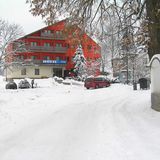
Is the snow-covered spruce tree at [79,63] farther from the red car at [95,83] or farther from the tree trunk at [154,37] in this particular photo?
the tree trunk at [154,37]

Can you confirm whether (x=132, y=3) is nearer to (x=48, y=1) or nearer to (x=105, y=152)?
(x=48, y=1)

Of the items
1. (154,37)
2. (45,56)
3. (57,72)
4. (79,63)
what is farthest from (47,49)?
(154,37)

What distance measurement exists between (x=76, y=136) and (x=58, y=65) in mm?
69191

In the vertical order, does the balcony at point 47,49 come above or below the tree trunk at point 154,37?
above

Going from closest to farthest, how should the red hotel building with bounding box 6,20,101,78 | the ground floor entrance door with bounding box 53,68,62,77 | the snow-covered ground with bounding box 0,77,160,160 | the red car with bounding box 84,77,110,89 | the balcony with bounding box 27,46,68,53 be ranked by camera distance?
the snow-covered ground with bounding box 0,77,160,160 → the red car with bounding box 84,77,110,89 → the balcony with bounding box 27,46,68,53 → the red hotel building with bounding box 6,20,101,78 → the ground floor entrance door with bounding box 53,68,62,77

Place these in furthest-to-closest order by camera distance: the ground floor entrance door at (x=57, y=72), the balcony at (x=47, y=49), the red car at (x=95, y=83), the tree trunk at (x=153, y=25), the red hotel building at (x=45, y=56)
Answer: the ground floor entrance door at (x=57, y=72) → the red hotel building at (x=45, y=56) → the balcony at (x=47, y=49) → the red car at (x=95, y=83) → the tree trunk at (x=153, y=25)

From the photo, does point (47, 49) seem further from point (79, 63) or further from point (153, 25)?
point (153, 25)

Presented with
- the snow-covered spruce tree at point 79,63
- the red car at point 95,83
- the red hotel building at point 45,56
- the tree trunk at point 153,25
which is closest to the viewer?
the tree trunk at point 153,25

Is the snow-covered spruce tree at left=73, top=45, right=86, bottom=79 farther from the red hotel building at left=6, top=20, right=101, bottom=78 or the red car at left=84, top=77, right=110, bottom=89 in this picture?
the red car at left=84, top=77, right=110, bottom=89

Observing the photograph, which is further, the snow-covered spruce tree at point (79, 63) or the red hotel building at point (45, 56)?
the red hotel building at point (45, 56)

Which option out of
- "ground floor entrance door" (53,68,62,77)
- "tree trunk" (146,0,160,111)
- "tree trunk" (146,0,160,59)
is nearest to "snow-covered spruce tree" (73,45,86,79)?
"ground floor entrance door" (53,68,62,77)

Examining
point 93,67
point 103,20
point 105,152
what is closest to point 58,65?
point 93,67

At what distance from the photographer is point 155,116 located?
12.7 meters

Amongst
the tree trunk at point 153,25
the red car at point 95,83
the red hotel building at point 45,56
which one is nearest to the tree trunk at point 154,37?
the tree trunk at point 153,25
